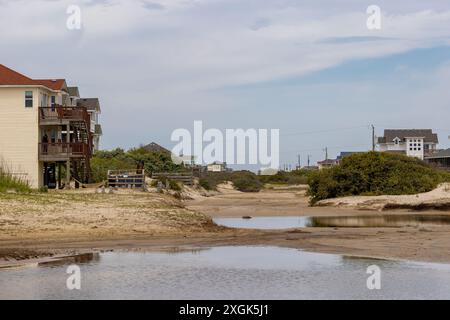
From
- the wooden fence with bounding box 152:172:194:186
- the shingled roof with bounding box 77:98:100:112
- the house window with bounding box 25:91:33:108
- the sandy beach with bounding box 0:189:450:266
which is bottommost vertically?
the sandy beach with bounding box 0:189:450:266

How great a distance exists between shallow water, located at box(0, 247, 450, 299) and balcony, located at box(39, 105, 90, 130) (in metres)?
27.7

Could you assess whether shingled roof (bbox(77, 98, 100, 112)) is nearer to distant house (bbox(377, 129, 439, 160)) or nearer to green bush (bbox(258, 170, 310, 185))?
green bush (bbox(258, 170, 310, 185))

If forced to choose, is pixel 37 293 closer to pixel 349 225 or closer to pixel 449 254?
pixel 449 254

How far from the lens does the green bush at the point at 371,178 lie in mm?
55156

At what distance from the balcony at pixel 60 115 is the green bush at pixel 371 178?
1856cm

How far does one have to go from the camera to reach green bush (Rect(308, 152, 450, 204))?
5516 centimetres

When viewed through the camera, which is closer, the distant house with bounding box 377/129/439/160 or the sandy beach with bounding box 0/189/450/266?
the sandy beach with bounding box 0/189/450/266

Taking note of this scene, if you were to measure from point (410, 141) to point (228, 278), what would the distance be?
380 feet

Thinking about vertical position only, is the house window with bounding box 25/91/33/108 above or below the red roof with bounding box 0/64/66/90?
below

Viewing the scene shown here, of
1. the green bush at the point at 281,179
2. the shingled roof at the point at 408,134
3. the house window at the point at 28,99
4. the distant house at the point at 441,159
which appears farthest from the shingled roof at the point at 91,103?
the shingled roof at the point at 408,134

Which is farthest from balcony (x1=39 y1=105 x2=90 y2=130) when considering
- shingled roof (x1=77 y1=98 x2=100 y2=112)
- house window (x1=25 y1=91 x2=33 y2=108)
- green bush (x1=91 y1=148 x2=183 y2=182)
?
shingled roof (x1=77 y1=98 x2=100 y2=112)

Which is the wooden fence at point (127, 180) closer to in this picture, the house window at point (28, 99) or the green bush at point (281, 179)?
the house window at point (28, 99)

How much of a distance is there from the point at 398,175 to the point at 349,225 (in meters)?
22.3

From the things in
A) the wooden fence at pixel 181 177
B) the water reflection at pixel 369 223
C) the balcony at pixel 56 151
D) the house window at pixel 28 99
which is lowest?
the water reflection at pixel 369 223
